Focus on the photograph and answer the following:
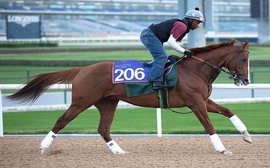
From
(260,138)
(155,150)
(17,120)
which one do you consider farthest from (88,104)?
(17,120)

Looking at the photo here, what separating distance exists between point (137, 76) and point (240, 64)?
1344 millimetres

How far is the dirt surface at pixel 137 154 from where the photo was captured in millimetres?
8031

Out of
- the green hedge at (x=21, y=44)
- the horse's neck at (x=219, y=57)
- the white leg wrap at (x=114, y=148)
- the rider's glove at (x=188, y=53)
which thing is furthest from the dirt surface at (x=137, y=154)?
the green hedge at (x=21, y=44)

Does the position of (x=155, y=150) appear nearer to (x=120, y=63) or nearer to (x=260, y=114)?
(x=120, y=63)

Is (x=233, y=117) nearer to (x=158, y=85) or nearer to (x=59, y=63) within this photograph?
(x=158, y=85)

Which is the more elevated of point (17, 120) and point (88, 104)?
point (88, 104)

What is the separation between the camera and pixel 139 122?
1332cm

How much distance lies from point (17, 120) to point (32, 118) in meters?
0.37

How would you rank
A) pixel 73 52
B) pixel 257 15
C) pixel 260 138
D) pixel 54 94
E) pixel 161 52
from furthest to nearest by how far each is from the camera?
1. pixel 257 15
2. pixel 73 52
3. pixel 54 94
4. pixel 260 138
5. pixel 161 52

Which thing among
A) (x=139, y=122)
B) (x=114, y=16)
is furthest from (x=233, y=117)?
(x=114, y=16)

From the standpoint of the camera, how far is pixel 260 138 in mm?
10344

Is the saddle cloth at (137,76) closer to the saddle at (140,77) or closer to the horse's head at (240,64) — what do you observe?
the saddle at (140,77)

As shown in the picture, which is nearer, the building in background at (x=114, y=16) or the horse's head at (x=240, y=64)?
the horse's head at (x=240, y=64)

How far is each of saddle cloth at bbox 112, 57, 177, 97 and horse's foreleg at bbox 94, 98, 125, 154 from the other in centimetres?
41
